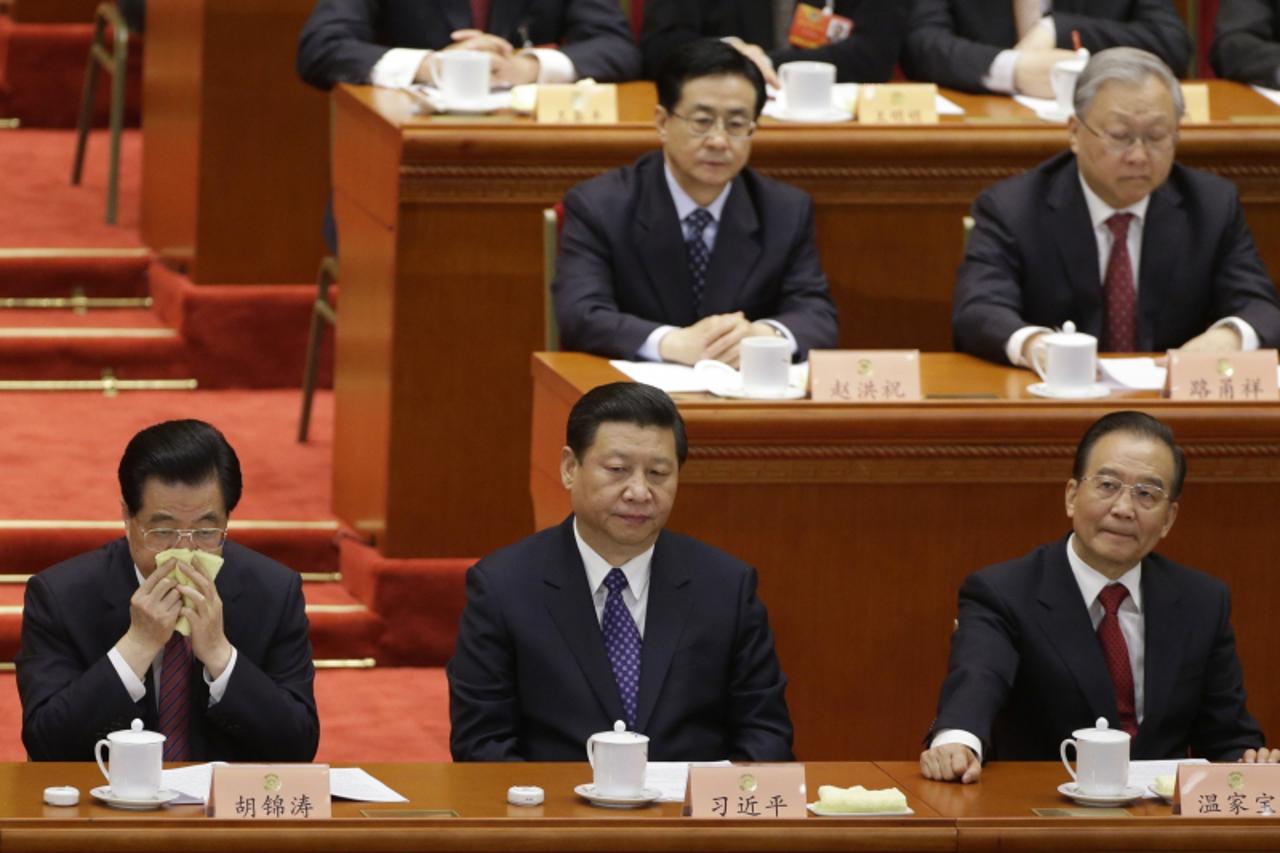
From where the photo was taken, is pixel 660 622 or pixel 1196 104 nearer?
pixel 660 622

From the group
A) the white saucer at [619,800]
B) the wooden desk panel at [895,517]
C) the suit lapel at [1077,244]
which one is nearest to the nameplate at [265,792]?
the white saucer at [619,800]

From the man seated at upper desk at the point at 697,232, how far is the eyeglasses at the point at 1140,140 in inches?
18.8

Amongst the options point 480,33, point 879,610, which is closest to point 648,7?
point 480,33

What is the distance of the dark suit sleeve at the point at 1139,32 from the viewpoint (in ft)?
16.4

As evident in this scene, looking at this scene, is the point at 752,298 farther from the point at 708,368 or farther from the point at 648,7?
the point at 648,7

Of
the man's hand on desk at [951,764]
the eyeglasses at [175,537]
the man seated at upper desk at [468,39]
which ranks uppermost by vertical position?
the man seated at upper desk at [468,39]

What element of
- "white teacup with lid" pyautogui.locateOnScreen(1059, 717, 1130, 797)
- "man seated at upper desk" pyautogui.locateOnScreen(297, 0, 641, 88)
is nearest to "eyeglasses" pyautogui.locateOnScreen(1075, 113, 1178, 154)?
"man seated at upper desk" pyautogui.locateOnScreen(297, 0, 641, 88)

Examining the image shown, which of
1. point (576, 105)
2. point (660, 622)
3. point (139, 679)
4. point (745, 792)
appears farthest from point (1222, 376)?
point (139, 679)

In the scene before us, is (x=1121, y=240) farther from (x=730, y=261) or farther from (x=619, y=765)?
(x=619, y=765)

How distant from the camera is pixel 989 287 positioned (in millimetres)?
4102

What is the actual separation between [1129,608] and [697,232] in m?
1.16

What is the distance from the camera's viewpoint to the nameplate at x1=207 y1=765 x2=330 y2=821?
2545mm

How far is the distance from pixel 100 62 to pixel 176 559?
325 centimetres

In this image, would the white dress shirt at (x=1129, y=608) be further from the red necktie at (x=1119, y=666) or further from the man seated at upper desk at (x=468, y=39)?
the man seated at upper desk at (x=468, y=39)
